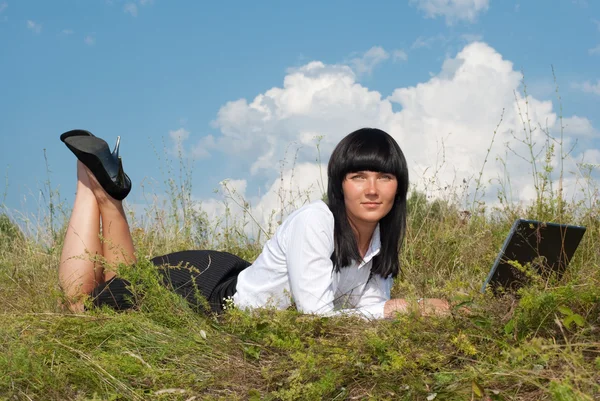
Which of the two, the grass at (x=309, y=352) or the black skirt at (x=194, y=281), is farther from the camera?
the black skirt at (x=194, y=281)

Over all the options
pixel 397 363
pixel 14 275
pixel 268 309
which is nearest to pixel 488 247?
pixel 268 309

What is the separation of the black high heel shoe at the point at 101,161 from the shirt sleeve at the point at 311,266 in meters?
1.72

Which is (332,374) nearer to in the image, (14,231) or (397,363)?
(397,363)

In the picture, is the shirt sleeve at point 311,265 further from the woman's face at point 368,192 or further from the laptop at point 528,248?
the laptop at point 528,248

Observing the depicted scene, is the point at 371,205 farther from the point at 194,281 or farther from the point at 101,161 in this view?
the point at 101,161

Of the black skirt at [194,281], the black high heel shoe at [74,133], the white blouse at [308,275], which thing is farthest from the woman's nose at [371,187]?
the black high heel shoe at [74,133]

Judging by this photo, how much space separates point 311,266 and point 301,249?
0.11 meters

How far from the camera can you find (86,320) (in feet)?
12.8

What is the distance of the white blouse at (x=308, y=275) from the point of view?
349cm

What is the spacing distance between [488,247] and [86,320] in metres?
3.40

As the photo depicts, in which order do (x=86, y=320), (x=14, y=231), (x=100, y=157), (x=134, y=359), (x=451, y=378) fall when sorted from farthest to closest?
(x=14, y=231), (x=100, y=157), (x=86, y=320), (x=134, y=359), (x=451, y=378)

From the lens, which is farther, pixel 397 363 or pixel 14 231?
pixel 14 231

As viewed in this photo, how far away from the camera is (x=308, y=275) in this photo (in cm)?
349

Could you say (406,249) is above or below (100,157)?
below
